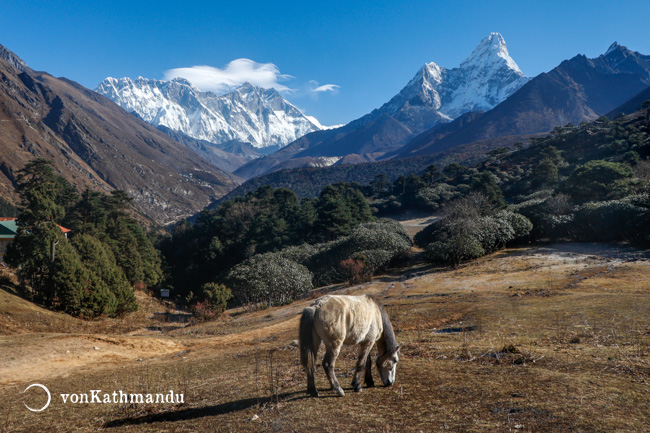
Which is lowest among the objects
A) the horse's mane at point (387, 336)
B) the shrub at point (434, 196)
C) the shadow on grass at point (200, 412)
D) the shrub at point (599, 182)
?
the shadow on grass at point (200, 412)

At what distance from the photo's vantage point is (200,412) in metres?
7.45

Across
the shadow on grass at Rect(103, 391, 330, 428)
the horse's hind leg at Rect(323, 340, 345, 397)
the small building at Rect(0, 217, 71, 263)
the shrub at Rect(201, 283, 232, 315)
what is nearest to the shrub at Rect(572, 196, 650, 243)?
the shrub at Rect(201, 283, 232, 315)

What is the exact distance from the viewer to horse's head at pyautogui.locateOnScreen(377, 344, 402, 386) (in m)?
7.96

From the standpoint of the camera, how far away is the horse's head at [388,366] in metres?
7.96

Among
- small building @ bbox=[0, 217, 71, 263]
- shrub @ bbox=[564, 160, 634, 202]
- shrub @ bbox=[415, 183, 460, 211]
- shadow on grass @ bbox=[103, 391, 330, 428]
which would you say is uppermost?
small building @ bbox=[0, 217, 71, 263]

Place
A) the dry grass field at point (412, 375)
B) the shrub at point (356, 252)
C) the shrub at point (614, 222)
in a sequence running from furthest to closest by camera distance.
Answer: the shrub at point (356, 252), the shrub at point (614, 222), the dry grass field at point (412, 375)

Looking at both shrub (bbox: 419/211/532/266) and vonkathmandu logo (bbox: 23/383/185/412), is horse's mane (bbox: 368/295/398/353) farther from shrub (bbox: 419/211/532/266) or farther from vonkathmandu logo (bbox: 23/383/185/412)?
shrub (bbox: 419/211/532/266)

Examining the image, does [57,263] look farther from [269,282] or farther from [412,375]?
[412,375]

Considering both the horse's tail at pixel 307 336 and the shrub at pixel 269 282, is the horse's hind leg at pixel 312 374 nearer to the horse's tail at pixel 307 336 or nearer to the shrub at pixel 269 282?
the horse's tail at pixel 307 336

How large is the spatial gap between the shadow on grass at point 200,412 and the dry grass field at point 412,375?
4 cm

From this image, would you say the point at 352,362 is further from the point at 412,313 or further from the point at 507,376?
the point at 412,313

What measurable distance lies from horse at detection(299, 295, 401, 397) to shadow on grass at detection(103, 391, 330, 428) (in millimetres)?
749

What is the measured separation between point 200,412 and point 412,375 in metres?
4.65

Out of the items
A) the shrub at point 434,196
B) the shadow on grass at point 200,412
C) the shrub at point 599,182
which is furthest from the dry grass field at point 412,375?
the shrub at point 434,196
